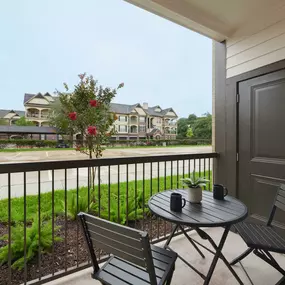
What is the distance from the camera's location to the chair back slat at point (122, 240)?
822 mm

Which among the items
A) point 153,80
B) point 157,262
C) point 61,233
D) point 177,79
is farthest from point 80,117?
point 177,79

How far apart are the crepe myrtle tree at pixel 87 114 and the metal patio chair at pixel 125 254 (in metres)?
1.71

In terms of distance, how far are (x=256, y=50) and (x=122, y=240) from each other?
101 inches

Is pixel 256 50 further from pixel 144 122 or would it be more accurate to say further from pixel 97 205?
pixel 97 205

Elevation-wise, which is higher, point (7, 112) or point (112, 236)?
point (7, 112)

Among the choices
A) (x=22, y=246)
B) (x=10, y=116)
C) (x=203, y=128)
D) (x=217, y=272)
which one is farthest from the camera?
(x=203, y=128)

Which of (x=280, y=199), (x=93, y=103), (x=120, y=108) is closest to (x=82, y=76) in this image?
(x=93, y=103)

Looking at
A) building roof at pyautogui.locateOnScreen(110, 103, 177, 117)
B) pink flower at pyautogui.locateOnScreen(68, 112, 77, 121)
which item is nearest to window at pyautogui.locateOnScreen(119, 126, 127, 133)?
building roof at pyautogui.locateOnScreen(110, 103, 177, 117)

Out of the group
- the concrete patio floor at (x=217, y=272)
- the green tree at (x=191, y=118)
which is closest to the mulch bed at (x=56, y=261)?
the concrete patio floor at (x=217, y=272)

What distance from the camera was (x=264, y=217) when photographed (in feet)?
7.86

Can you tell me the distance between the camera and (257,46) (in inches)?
93.7

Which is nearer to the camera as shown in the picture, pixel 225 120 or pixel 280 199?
pixel 280 199

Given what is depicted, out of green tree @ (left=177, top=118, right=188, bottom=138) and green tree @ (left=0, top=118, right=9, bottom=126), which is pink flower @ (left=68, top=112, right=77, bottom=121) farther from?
green tree @ (left=177, top=118, right=188, bottom=138)

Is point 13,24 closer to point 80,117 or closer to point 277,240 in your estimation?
point 80,117
